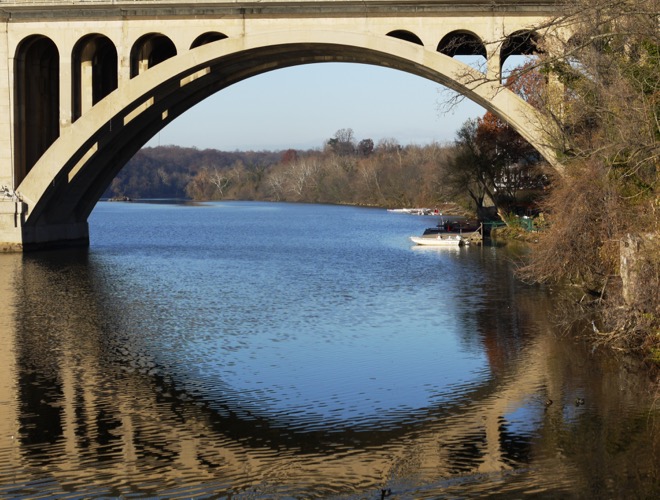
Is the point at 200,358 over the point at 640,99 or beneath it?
beneath

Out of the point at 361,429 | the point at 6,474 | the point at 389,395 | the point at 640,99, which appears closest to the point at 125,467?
the point at 6,474

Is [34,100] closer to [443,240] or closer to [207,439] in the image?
[443,240]

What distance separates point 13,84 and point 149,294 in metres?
14.0

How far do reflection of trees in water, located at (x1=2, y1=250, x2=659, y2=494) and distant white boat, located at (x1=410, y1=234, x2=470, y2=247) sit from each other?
93.8 feet

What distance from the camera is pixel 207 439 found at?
13406mm

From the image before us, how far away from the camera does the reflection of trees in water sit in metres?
12.0

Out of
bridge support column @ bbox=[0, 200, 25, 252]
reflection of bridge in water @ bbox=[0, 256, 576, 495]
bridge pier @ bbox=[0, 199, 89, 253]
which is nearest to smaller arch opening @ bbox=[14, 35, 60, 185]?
bridge pier @ bbox=[0, 199, 89, 253]

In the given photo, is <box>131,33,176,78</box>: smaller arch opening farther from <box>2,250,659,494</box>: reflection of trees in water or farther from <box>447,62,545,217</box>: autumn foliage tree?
<box>2,250,659,494</box>: reflection of trees in water

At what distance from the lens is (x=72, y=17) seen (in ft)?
122

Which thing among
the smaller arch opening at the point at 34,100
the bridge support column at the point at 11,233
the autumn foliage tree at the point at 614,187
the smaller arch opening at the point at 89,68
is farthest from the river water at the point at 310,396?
the smaller arch opening at the point at 89,68

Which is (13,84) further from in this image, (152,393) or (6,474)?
(6,474)

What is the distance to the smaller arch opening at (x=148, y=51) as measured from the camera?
124ft

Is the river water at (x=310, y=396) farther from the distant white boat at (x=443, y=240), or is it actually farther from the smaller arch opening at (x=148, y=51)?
the distant white boat at (x=443, y=240)

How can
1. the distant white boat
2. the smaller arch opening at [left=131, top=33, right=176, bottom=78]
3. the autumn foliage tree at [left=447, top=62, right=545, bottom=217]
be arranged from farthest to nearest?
the autumn foliage tree at [left=447, top=62, right=545, bottom=217] → the distant white boat → the smaller arch opening at [left=131, top=33, right=176, bottom=78]
